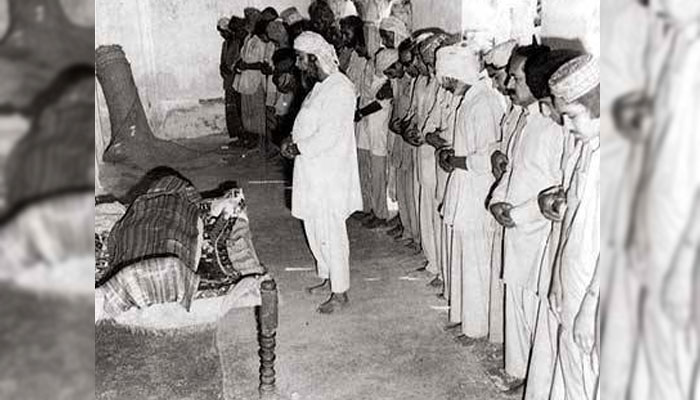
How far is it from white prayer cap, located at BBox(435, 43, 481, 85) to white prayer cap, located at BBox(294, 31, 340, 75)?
72 centimetres

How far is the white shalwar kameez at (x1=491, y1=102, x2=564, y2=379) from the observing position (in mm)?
3947

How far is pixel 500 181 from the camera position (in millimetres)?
4590

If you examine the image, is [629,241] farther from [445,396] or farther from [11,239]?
[445,396]

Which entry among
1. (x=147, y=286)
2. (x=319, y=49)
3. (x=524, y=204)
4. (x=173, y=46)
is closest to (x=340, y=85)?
(x=319, y=49)

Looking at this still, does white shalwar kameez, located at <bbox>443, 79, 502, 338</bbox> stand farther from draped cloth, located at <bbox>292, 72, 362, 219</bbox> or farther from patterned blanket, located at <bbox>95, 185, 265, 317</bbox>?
patterned blanket, located at <bbox>95, 185, 265, 317</bbox>

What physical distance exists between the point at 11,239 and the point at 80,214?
8 centimetres

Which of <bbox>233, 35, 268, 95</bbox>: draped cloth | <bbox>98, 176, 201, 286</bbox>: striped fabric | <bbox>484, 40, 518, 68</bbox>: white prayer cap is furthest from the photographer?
<bbox>233, 35, 268, 95</bbox>: draped cloth

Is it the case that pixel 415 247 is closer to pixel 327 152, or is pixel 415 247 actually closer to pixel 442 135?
pixel 442 135

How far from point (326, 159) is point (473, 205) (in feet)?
3.49

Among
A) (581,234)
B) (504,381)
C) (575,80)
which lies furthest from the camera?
(504,381)

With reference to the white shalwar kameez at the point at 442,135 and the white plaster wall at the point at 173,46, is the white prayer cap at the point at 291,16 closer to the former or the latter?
the white plaster wall at the point at 173,46

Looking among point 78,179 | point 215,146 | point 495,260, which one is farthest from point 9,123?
point 215,146

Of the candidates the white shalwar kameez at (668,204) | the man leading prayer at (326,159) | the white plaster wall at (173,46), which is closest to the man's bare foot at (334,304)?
the man leading prayer at (326,159)

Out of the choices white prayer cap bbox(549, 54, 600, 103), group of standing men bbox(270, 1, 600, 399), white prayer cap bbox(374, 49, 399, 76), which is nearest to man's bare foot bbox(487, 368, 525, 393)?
group of standing men bbox(270, 1, 600, 399)
